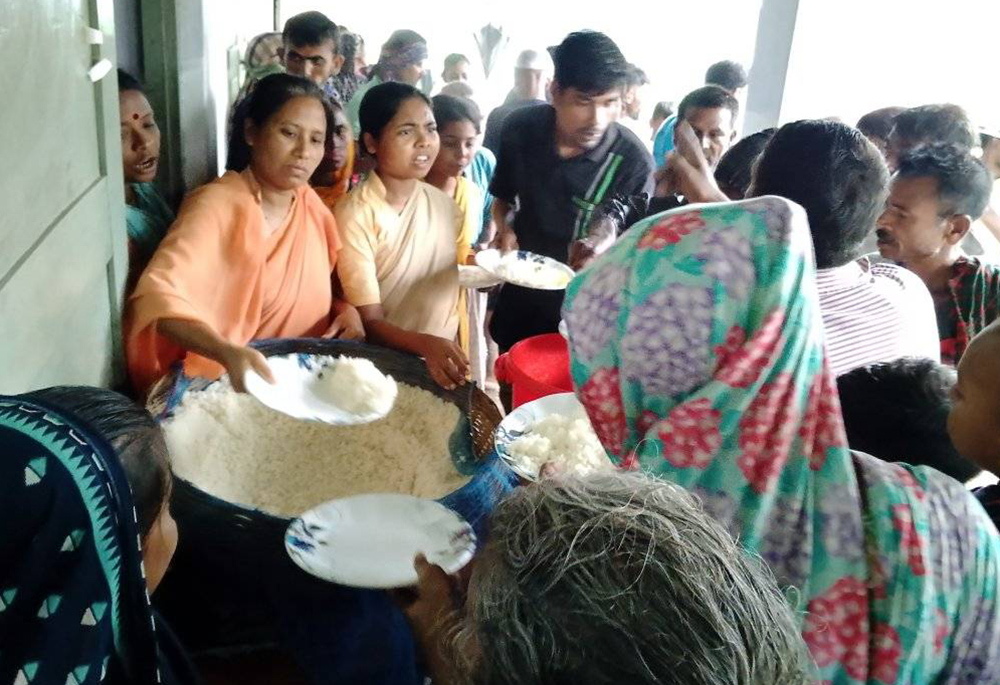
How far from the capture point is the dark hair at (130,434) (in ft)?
2.77

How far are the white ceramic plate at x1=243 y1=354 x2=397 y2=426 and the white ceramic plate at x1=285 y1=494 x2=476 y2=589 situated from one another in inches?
8.4

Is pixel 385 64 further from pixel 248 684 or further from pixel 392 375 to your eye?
pixel 248 684

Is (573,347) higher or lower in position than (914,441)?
higher

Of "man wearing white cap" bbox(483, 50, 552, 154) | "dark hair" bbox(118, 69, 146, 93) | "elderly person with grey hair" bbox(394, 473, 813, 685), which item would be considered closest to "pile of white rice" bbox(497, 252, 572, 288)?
"dark hair" bbox(118, 69, 146, 93)

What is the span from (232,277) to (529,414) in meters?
0.85

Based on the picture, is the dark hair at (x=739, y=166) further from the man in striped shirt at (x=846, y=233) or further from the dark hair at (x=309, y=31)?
the dark hair at (x=309, y=31)

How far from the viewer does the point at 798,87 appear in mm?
4441

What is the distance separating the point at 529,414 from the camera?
1.73m

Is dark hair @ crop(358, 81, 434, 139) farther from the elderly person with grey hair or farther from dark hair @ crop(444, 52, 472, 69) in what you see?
dark hair @ crop(444, 52, 472, 69)

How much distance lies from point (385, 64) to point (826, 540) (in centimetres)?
396

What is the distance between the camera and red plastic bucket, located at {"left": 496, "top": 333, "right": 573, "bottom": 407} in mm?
1925

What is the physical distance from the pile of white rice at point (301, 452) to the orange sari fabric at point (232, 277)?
0.15 meters

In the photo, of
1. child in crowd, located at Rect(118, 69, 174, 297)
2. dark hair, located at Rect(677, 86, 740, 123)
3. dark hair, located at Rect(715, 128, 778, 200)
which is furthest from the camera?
dark hair, located at Rect(677, 86, 740, 123)

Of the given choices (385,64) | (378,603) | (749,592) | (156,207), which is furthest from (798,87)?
(749,592)
